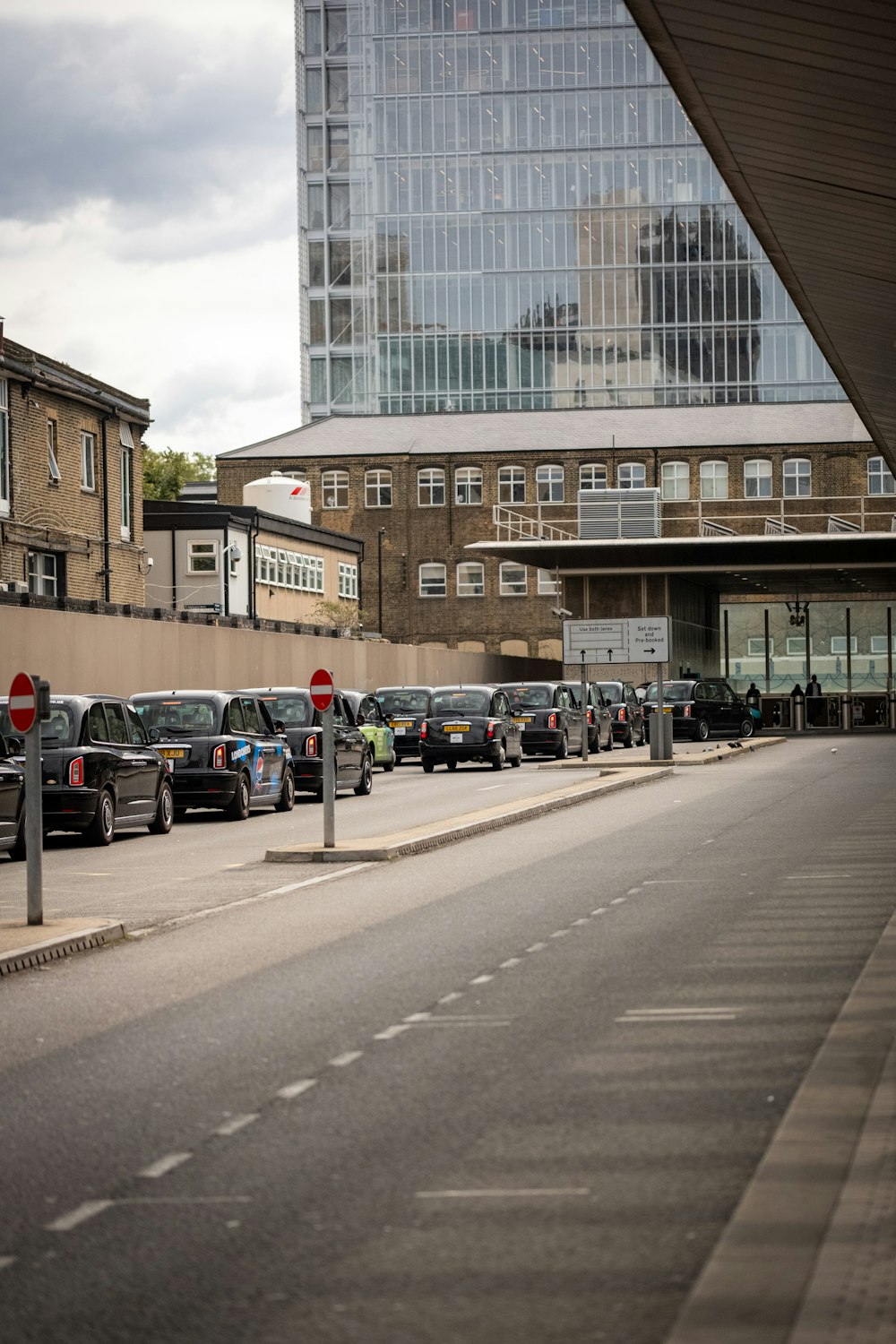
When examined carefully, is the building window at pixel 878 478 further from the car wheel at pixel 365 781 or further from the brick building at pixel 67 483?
the car wheel at pixel 365 781

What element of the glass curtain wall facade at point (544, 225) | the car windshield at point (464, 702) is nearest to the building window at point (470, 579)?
the glass curtain wall facade at point (544, 225)

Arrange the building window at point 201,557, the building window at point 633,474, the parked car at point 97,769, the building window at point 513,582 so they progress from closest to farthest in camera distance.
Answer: the parked car at point 97,769 → the building window at point 201,557 → the building window at point 633,474 → the building window at point 513,582

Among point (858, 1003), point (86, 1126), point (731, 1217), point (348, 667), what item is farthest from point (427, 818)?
point (348, 667)

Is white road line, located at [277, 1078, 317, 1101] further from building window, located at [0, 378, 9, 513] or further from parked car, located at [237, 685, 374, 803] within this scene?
building window, located at [0, 378, 9, 513]

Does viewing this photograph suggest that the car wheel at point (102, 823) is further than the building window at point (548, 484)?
No

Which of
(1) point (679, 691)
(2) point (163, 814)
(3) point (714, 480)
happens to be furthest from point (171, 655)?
(3) point (714, 480)

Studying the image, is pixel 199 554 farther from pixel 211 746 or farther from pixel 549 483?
pixel 211 746

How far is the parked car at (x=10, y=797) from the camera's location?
19.2 m

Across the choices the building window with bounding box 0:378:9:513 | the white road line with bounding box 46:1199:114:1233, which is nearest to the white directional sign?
the building window with bounding box 0:378:9:513

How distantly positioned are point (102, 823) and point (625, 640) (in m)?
22.9

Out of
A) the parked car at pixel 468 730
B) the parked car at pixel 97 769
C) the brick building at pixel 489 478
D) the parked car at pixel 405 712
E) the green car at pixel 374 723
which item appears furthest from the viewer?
the brick building at pixel 489 478

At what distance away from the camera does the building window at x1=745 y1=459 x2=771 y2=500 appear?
86875 millimetres

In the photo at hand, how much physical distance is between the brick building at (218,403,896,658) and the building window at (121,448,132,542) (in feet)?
122

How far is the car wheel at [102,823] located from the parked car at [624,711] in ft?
105
